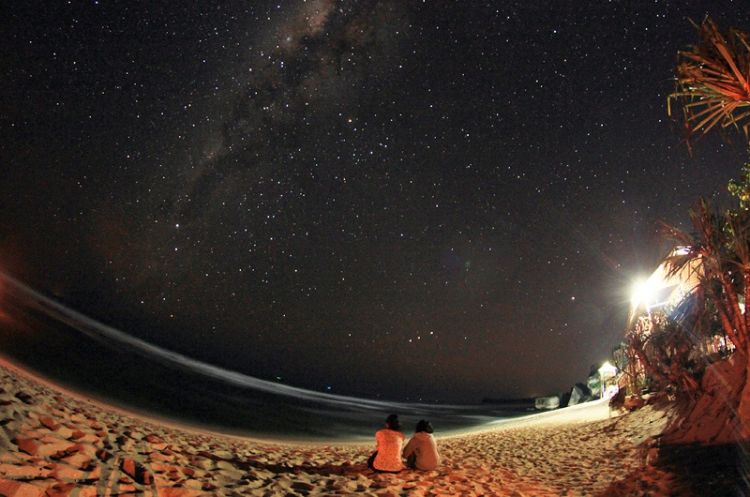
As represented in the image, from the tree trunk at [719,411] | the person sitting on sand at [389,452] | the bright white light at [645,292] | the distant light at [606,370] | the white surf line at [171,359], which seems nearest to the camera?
the person sitting on sand at [389,452]

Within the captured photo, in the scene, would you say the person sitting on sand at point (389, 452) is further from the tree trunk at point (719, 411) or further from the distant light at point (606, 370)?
the distant light at point (606, 370)

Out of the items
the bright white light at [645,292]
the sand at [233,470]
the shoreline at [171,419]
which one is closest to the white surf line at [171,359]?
the shoreline at [171,419]

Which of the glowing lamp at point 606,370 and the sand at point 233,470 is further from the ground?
the glowing lamp at point 606,370

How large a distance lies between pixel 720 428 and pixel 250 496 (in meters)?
9.02

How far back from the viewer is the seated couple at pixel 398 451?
7.36 meters

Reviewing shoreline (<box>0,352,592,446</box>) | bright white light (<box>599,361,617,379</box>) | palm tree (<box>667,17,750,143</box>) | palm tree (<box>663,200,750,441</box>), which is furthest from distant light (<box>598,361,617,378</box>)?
palm tree (<box>667,17,750,143</box>)

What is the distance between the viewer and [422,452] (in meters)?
7.74

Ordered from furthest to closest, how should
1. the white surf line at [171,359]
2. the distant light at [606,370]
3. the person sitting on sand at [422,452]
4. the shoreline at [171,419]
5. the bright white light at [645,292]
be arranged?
the white surf line at [171,359] < the distant light at [606,370] < the bright white light at [645,292] < the shoreline at [171,419] < the person sitting on sand at [422,452]

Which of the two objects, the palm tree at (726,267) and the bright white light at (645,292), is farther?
the bright white light at (645,292)

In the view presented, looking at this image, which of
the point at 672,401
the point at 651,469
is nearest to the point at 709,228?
the point at 651,469

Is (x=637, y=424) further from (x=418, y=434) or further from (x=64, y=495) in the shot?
(x=64, y=495)

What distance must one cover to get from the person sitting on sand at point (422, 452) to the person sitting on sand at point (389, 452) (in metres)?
0.31

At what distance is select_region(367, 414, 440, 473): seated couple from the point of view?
24.1 feet

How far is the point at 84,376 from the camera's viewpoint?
35.6 meters
